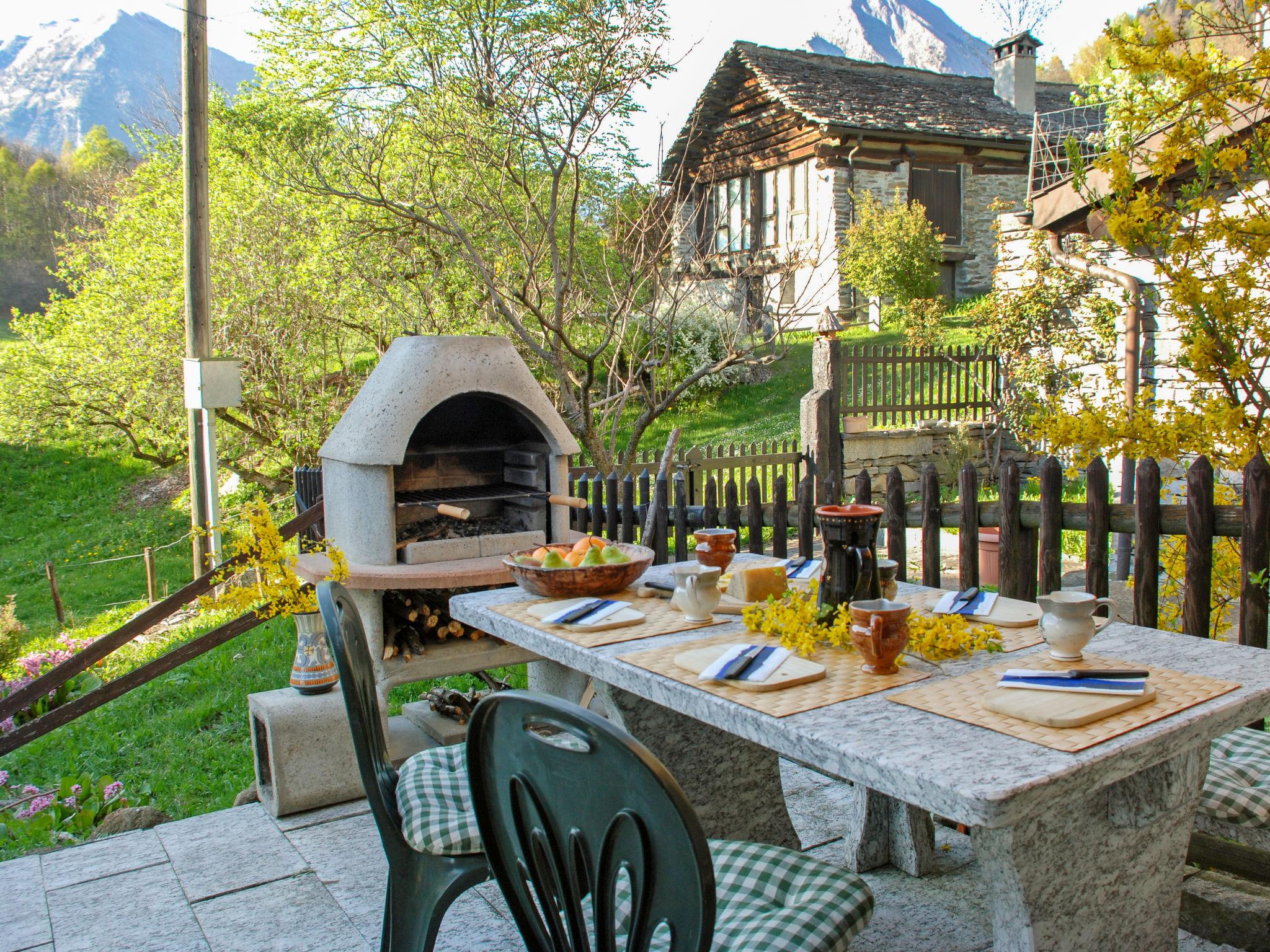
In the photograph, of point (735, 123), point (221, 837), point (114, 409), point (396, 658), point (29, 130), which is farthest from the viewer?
point (29, 130)

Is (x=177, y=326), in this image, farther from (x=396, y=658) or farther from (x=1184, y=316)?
(x=1184, y=316)

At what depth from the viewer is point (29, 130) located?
82812 mm

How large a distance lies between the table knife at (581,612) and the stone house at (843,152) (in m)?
14.7

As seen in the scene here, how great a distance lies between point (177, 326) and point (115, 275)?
1.39 meters

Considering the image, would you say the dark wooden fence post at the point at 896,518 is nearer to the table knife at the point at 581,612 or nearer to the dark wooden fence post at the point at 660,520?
the dark wooden fence post at the point at 660,520

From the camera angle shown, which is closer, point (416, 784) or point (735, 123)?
point (416, 784)

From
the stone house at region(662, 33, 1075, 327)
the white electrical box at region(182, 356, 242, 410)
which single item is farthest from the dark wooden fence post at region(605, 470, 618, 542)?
the stone house at region(662, 33, 1075, 327)

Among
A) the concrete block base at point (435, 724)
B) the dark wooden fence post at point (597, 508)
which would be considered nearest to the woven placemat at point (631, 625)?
the concrete block base at point (435, 724)

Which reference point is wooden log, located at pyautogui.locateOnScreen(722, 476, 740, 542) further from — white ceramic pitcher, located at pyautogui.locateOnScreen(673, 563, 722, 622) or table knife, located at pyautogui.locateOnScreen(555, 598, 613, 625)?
white ceramic pitcher, located at pyautogui.locateOnScreen(673, 563, 722, 622)

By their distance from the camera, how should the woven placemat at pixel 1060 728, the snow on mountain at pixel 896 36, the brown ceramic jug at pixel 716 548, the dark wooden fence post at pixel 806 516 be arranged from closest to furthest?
the woven placemat at pixel 1060 728, the brown ceramic jug at pixel 716 548, the dark wooden fence post at pixel 806 516, the snow on mountain at pixel 896 36

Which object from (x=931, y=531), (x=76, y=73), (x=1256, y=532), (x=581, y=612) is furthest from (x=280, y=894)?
(x=76, y=73)

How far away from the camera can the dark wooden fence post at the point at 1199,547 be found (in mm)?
3121

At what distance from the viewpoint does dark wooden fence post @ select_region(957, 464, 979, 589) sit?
3648mm

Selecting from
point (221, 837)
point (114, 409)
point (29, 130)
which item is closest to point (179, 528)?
point (114, 409)
